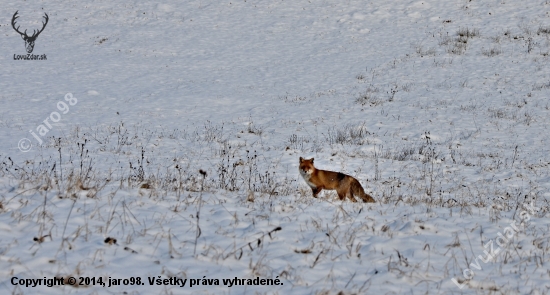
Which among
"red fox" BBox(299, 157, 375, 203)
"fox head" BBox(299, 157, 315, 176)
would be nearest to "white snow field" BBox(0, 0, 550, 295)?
"red fox" BBox(299, 157, 375, 203)

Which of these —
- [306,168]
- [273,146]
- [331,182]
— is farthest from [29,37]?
[331,182]

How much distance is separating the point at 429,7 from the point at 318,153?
2162cm

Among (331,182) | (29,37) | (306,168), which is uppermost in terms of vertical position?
(29,37)

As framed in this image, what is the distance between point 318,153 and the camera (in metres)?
13.8

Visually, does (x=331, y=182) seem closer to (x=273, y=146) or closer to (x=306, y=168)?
(x=306, y=168)

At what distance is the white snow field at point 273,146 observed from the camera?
497cm

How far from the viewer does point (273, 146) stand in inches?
591

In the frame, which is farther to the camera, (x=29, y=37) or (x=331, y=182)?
(x=29, y=37)

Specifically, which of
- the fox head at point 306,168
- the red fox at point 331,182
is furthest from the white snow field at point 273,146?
the fox head at point 306,168

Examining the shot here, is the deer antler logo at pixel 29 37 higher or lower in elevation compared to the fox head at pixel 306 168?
higher

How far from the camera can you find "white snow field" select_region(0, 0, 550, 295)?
4973 millimetres

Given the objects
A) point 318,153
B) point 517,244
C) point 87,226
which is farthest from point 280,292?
point 318,153

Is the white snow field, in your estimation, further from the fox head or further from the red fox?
the fox head

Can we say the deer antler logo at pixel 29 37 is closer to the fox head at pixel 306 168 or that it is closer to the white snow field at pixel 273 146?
the white snow field at pixel 273 146
